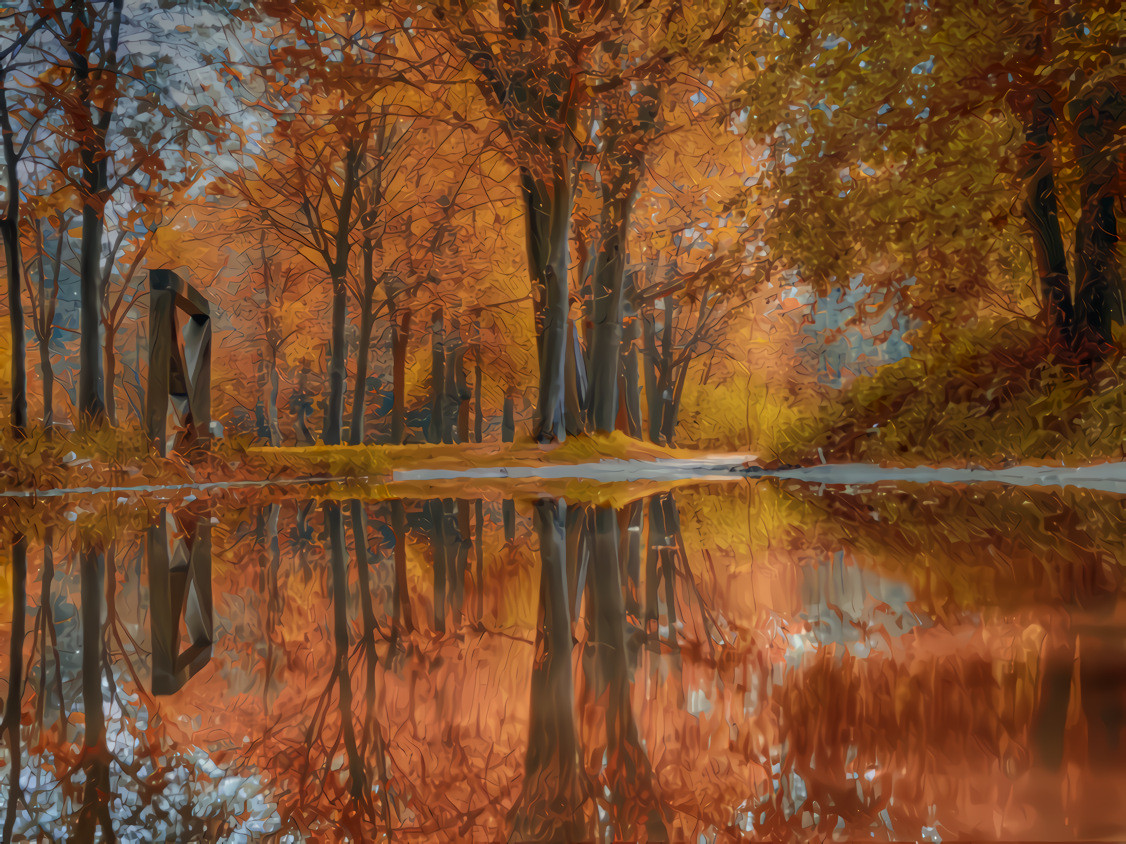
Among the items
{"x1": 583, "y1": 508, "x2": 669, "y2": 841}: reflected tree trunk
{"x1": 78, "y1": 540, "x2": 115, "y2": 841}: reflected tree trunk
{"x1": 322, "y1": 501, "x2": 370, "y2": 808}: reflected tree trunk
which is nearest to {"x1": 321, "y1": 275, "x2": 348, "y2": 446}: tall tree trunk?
{"x1": 322, "y1": 501, "x2": 370, "y2": 808}: reflected tree trunk

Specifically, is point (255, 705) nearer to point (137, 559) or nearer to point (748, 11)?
point (137, 559)

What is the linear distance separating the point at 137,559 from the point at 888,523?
14.4 feet

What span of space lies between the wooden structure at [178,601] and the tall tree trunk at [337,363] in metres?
14.2

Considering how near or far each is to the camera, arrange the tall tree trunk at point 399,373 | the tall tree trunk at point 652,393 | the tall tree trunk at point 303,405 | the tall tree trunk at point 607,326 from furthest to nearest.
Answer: the tall tree trunk at point 303,405
the tall tree trunk at point 652,393
the tall tree trunk at point 399,373
the tall tree trunk at point 607,326

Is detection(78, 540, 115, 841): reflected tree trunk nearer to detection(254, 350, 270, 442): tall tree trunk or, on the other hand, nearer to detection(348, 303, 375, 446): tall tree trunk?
detection(348, 303, 375, 446): tall tree trunk

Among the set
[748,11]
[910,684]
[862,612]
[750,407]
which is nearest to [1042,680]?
[910,684]

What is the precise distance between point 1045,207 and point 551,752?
12.0 metres

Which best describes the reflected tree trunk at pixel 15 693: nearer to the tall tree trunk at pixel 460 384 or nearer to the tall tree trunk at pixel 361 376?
Result: the tall tree trunk at pixel 361 376

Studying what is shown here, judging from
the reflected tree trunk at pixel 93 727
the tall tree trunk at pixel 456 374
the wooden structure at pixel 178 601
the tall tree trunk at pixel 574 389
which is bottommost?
the reflected tree trunk at pixel 93 727

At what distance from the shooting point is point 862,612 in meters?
2.99

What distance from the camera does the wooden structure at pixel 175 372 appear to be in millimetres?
11352

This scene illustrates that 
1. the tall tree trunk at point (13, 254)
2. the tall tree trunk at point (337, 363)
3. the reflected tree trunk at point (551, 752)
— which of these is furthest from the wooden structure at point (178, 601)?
the tall tree trunk at point (337, 363)

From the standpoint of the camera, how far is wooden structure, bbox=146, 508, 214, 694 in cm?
252

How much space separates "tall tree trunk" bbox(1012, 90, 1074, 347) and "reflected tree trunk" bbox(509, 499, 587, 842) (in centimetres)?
989
